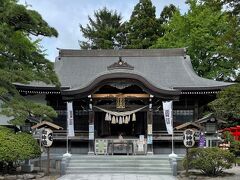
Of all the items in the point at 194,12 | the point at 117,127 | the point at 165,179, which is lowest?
the point at 165,179

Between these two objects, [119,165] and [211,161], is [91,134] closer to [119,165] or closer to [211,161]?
[119,165]

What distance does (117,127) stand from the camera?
24.7 metres

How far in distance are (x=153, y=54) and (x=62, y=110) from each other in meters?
8.14

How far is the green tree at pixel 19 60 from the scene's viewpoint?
15500mm

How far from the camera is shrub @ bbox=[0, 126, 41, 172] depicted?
15.2m

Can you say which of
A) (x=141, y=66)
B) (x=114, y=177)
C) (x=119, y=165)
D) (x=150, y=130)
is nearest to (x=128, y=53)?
(x=141, y=66)

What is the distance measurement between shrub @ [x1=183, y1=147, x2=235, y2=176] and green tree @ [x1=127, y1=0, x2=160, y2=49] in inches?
1223

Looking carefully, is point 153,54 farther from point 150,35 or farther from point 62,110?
point 150,35

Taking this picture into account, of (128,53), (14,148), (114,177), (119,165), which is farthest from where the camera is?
(128,53)

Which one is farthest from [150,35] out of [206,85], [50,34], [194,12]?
[50,34]

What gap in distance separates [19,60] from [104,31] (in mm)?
38320

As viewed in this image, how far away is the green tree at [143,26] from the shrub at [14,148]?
104 feet

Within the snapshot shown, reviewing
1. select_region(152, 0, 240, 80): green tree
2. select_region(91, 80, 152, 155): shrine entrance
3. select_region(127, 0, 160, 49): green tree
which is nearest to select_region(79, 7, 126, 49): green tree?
select_region(127, 0, 160, 49): green tree

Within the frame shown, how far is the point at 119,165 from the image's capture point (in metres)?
18.8
